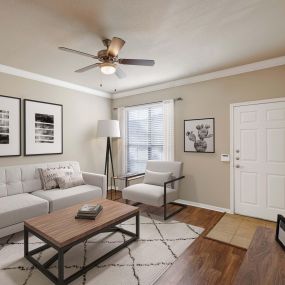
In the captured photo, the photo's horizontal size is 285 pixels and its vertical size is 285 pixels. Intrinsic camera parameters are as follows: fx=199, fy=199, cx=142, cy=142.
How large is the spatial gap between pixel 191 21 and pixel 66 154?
3.33m

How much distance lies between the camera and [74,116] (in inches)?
170

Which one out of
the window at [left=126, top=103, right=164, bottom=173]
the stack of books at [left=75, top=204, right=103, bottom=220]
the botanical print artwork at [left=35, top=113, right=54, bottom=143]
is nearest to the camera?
the stack of books at [left=75, top=204, right=103, bottom=220]

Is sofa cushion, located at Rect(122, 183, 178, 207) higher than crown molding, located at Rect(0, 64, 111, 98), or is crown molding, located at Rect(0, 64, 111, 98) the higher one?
crown molding, located at Rect(0, 64, 111, 98)

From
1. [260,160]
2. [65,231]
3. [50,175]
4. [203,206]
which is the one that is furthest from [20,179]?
[260,160]

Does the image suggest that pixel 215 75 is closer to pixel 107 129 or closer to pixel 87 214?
pixel 107 129

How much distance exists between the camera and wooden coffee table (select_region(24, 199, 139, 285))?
68.9 inches

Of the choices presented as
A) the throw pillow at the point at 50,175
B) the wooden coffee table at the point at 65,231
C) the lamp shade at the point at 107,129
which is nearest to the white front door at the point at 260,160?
the wooden coffee table at the point at 65,231

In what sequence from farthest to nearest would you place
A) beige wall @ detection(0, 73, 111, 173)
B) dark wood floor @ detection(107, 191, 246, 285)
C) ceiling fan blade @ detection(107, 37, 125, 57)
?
beige wall @ detection(0, 73, 111, 173), ceiling fan blade @ detection(107, 37, 125, 57), dark wood floor @ detection(107, 191, 246, 285)

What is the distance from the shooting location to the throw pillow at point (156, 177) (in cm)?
359

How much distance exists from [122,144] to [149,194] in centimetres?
201

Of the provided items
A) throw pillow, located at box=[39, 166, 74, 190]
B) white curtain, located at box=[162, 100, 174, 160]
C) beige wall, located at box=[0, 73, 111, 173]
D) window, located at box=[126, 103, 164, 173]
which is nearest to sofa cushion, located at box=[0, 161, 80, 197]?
throw pillow, located at box=[39, 166, 74, 190]

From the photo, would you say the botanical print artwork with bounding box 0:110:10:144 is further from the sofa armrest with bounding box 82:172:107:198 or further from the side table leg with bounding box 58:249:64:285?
the side table leg with bounding box 58:249:64:285

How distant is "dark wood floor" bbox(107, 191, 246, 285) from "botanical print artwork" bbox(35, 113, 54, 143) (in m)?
3.06

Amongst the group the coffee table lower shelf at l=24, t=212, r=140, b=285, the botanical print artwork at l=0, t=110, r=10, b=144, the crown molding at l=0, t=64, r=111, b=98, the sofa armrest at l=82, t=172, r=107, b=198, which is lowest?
the coffee table lower shelf at l=24, t=212, r=140, b=285
